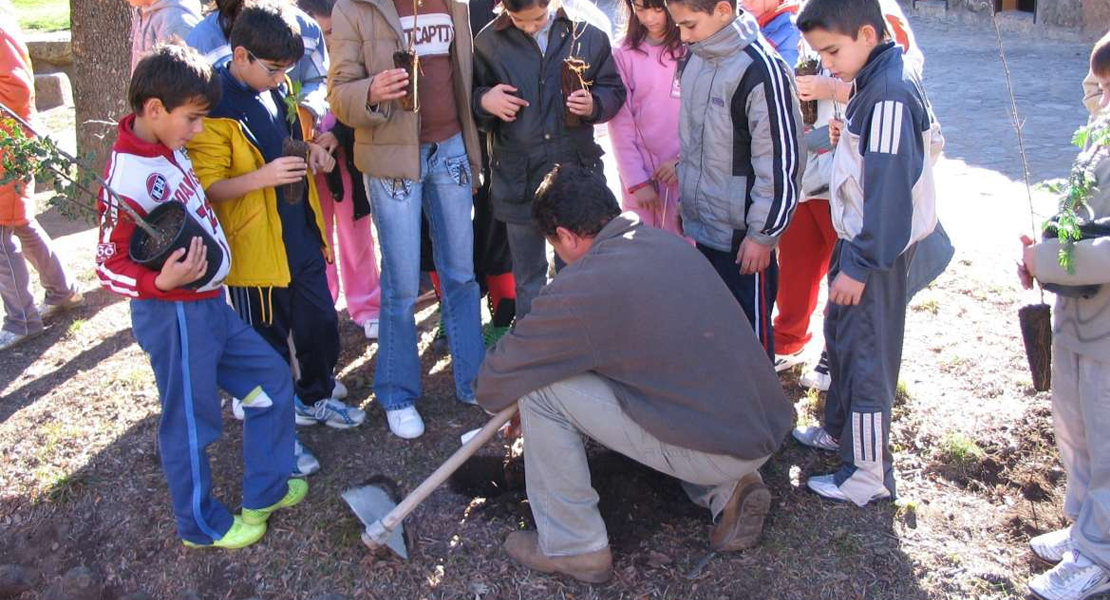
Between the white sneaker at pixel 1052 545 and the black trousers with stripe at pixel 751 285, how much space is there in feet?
3.82

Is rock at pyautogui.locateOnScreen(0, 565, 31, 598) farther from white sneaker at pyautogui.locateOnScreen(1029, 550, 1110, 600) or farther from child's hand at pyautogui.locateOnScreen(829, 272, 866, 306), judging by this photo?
white sneaker at pyautogui.locateOnScreen(1029, 550, 1110, 600)

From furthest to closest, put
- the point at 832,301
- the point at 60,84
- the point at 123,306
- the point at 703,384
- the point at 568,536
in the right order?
1. the point at 60,84
2. the point at 123,306
3. the point at 832,301
4. the point at 568,536
5. the point at 703,384

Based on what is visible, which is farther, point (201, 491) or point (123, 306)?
point (123, 306)

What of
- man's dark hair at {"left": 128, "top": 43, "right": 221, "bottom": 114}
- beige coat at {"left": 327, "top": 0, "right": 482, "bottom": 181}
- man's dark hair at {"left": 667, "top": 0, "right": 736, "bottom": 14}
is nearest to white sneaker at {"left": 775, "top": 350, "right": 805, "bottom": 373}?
man's dark hair at {"left": 667, "top": 0, "right": 736, "bottom": 14}

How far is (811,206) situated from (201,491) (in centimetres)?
268

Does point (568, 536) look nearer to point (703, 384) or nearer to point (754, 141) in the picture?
point (703, 384)

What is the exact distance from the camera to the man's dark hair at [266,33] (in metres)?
3.34

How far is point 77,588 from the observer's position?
11.1 ft

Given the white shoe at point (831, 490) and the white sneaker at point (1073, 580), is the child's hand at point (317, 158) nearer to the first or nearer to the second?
the white shoe at point (831, 490)

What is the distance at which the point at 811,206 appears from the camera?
162 inches

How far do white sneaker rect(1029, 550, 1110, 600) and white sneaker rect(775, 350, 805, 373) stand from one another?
1.58 metres

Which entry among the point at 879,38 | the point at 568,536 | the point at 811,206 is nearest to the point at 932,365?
the point at 811,206

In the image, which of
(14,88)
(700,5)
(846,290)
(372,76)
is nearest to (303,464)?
(372,76)

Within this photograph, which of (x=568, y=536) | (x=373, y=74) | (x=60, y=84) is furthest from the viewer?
(x=60, y=84)
